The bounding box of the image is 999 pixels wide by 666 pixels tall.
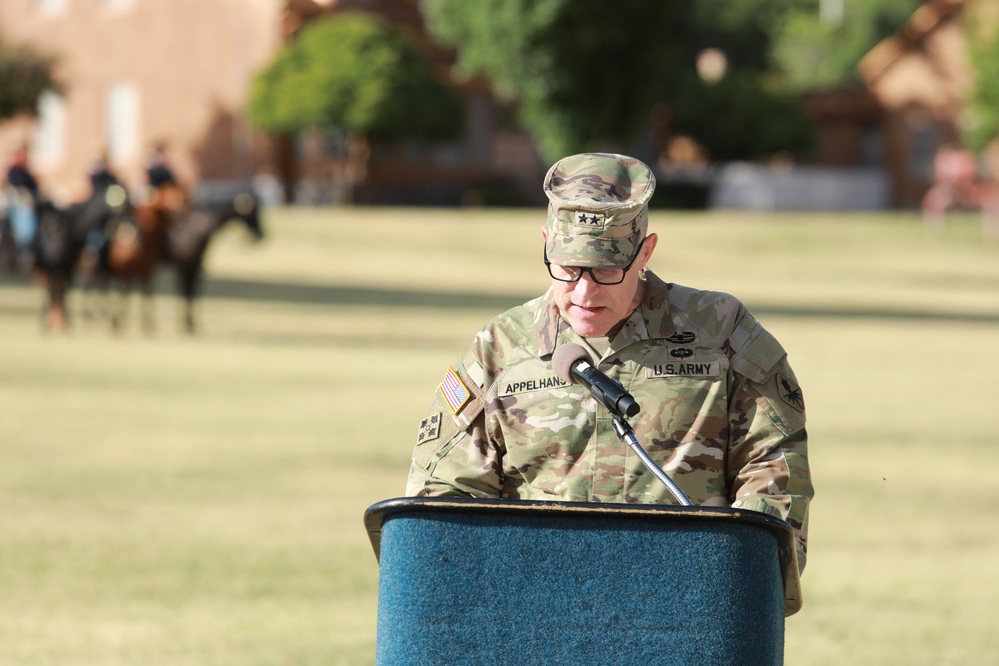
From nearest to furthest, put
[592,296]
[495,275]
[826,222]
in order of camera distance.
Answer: [592,296] < [495,275] < [826,222]

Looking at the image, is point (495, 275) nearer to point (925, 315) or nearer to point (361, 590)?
point (925, 315)

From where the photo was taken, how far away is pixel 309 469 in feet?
40.2

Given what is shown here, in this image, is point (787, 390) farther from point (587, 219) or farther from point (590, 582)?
point (590, 582)

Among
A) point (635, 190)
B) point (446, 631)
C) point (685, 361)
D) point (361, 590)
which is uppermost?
A: point (635, 190)

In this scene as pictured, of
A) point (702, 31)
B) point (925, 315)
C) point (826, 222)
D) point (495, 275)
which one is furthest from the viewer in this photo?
point (702, 31)

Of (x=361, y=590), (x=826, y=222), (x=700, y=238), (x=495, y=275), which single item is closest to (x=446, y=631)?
(x=361, y=590)

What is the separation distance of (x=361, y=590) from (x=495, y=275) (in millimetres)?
27559

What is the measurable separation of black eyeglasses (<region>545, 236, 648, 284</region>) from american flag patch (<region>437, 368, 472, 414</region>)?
0.99ft

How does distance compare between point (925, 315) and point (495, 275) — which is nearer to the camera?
point (925, 315)

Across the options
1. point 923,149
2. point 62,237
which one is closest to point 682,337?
point 62,237

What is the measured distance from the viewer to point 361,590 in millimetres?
8398

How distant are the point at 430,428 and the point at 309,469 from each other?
344 inches

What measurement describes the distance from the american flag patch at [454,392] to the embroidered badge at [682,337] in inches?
17.2

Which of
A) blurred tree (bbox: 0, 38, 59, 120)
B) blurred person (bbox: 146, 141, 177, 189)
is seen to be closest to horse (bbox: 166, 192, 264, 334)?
blurred person (bbox: 146, 141, 177, 189)
